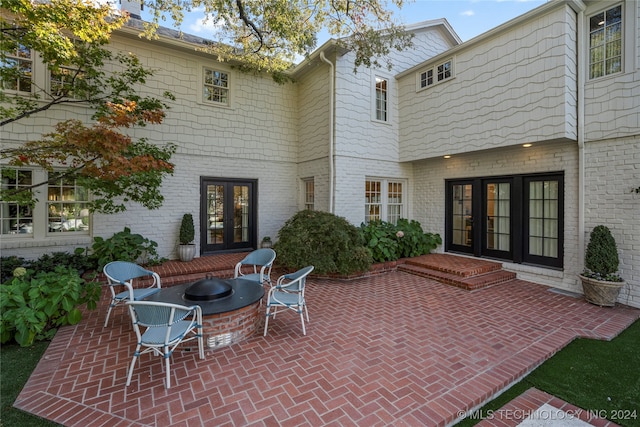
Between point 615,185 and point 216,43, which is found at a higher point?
point 216,43

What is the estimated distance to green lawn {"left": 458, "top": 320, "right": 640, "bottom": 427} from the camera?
109 inches

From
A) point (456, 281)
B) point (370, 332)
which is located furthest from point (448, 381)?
point (456, 281)

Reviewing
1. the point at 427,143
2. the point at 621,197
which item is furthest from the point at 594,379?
the point at 427,143

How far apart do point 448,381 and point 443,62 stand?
7.98 meters

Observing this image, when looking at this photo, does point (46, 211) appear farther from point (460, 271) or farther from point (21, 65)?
point (460, 271)

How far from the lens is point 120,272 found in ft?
15.0

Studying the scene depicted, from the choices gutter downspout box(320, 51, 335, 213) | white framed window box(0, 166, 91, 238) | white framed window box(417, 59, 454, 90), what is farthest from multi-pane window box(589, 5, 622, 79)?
white framed window box(0, 166, 91, 238)

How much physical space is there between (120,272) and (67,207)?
3.88 meters

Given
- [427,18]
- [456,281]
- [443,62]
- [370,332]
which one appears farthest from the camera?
[427,18]

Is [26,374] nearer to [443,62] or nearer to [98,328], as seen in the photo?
[98,328]

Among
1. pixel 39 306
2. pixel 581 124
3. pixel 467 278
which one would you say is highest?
pixel 581 124

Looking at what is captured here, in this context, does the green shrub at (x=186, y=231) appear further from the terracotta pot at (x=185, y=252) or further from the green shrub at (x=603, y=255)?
the green shrub at (x=603, y=255)

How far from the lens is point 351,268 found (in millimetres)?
6793

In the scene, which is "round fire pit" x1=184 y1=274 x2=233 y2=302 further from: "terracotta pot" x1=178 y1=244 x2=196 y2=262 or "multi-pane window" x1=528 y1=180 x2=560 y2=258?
"multi-pane window" x1=528 y1=180 x2=560 y2=258
